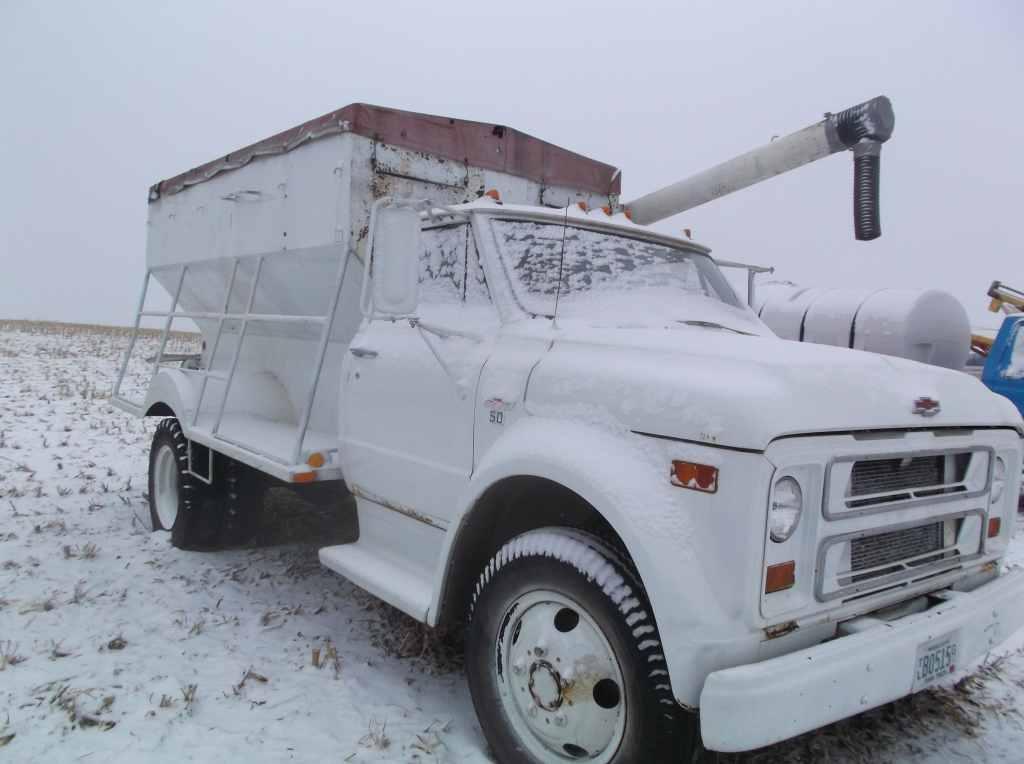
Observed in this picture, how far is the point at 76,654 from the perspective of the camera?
3.64 metres

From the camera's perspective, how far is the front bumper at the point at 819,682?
195 centimetres

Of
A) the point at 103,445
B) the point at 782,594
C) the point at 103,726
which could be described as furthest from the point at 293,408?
the point at 103,445

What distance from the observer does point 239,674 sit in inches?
138

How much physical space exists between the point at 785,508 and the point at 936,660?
30.9 inches

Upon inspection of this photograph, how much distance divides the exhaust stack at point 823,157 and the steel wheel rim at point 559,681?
296 cm

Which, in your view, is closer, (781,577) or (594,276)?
(781,577)

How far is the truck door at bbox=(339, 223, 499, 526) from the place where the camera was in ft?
10.5

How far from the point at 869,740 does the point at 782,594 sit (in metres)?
1.47

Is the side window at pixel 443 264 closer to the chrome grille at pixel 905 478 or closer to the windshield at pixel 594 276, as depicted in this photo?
the windshield at pixel 594 276

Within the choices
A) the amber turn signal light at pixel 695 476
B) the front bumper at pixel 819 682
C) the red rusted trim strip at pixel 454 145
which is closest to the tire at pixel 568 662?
the front bumper at pixel 819 682

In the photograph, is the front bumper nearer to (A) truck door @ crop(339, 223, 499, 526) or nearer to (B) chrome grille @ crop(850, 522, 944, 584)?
(B) chrome grille @ crop(850, 522, 944, 584)

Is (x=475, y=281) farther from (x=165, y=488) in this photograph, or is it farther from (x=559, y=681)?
(x=165, y=488)

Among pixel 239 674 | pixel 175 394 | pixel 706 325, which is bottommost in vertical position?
pixel 239 674

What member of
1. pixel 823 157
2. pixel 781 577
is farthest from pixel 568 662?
pixel 823 157
